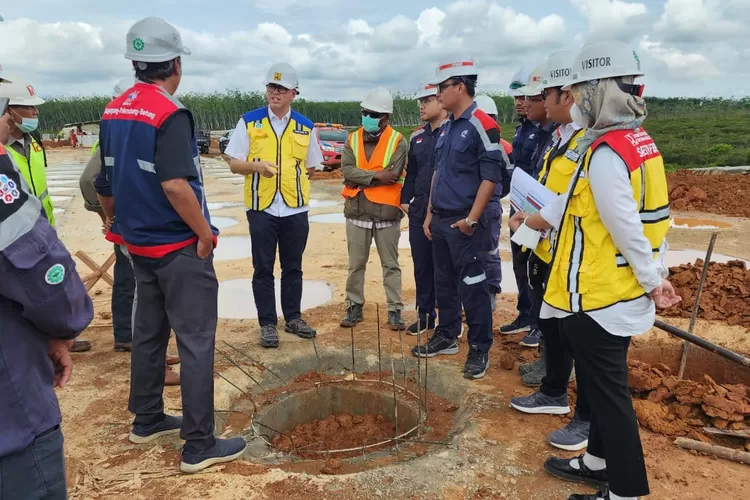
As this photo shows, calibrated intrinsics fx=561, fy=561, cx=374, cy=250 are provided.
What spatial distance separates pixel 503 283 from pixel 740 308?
93.2 inches

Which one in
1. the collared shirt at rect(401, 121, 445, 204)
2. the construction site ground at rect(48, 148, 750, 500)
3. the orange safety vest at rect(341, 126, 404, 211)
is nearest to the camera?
the construction site ground at rect(48, 148, 750, 500)

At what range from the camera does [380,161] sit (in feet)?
16.5

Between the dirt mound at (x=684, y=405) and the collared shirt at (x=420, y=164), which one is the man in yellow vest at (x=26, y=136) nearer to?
the collared shirt at (x=420, y=164)

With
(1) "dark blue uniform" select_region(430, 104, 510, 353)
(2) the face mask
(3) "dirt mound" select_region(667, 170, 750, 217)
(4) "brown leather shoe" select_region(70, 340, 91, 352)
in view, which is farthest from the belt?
(3) "dirt mound" select_region(667, 170, 750, 217)

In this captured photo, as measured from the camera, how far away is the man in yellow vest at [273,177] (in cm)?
458

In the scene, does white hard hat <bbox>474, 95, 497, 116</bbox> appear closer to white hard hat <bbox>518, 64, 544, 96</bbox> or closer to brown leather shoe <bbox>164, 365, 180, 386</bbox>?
white hard hat <bbox>518, 64, 544, 96</bbox>

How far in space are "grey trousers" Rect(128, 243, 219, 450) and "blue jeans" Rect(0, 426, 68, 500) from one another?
1.24m

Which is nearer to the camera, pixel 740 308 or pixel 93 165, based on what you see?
pixel 93 165

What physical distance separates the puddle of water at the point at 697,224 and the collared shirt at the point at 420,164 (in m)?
6.90

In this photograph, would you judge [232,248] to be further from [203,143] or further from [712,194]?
[203,143]

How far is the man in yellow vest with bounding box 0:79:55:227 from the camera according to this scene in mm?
3938

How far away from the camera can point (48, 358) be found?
164 cm

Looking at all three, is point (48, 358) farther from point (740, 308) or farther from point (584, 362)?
point (740, 308)

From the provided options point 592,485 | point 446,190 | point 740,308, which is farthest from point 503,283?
point 592,485
